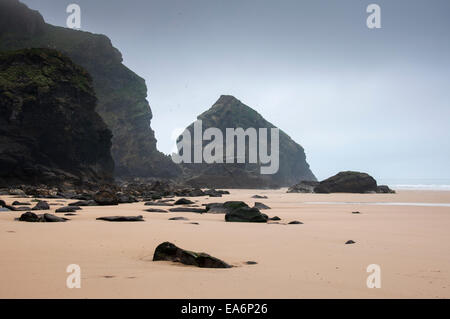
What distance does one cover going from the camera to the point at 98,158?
49.4m

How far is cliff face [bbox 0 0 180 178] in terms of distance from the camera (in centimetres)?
10094

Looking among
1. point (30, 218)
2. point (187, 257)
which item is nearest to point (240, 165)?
point (30, 218)

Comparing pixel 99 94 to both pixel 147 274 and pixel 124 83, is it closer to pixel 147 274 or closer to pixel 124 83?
pixel 124 83

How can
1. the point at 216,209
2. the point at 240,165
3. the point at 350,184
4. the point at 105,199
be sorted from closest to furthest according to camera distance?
1. the point at 216,209
2. the point at 105,199
3. the point at 350,184
4. the point at 240,165

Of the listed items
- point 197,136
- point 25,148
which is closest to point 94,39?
point 197,136

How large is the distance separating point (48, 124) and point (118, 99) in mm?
69294

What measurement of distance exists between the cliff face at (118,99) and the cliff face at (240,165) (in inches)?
554

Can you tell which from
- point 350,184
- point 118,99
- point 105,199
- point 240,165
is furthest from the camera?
point 118,99

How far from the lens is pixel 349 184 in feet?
159

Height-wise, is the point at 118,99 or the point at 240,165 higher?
the point at 118,99

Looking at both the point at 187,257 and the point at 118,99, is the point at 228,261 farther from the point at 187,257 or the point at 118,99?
the point at 118,99

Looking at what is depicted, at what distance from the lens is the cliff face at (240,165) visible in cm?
9481

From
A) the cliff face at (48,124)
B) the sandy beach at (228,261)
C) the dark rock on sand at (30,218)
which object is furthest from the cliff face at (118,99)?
the sandy beach at (228,261)

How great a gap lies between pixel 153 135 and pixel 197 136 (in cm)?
2390
